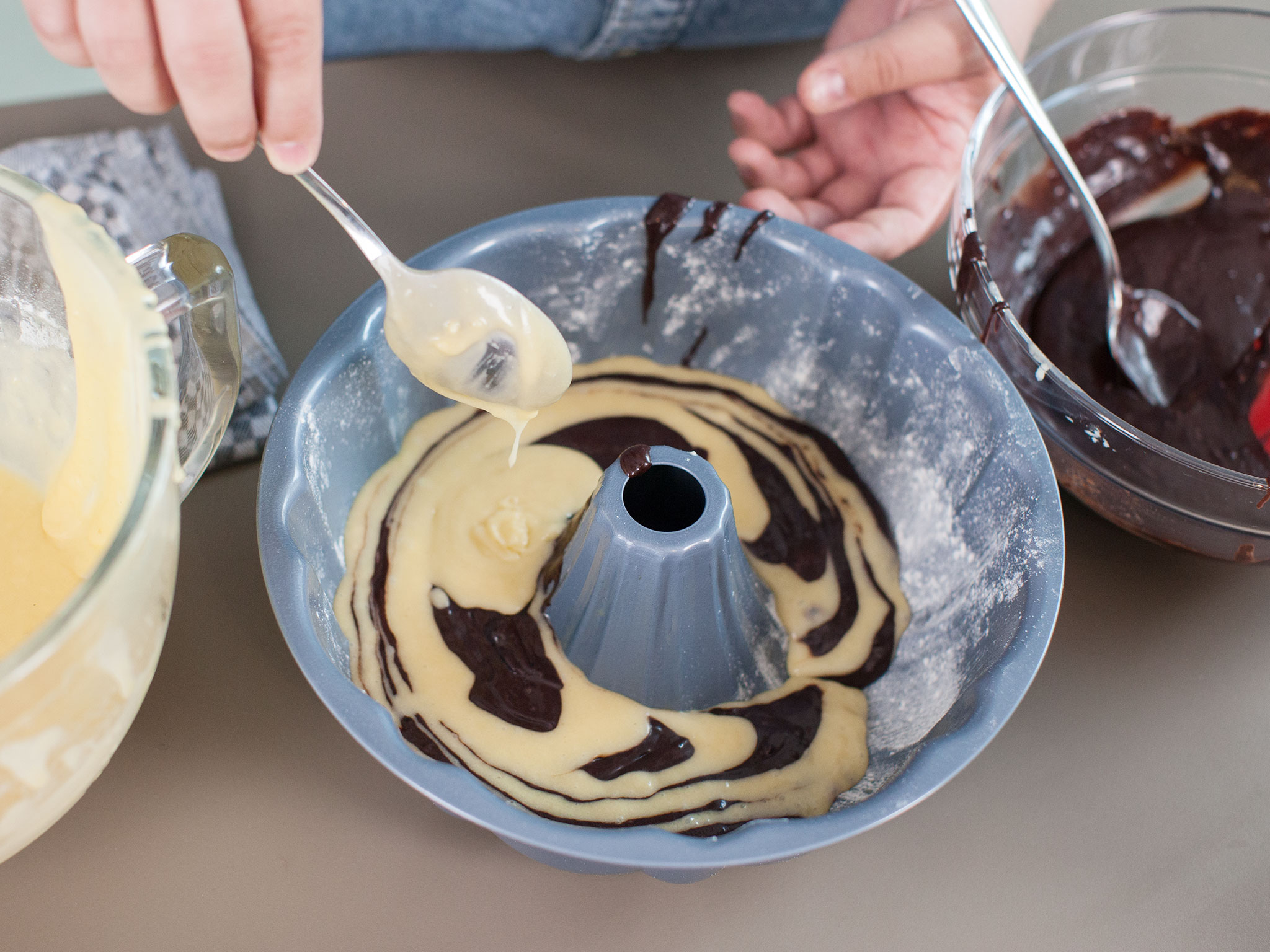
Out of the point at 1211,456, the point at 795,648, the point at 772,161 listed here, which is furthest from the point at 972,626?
the point at 772,161

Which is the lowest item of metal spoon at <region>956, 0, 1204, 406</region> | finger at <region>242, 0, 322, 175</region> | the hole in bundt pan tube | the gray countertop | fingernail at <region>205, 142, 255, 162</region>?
the gray countertop

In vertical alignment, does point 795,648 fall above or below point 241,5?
below

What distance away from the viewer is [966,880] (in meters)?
0.59

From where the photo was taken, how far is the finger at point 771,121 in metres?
0.92

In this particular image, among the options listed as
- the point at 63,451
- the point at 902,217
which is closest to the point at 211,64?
the point at 63,451

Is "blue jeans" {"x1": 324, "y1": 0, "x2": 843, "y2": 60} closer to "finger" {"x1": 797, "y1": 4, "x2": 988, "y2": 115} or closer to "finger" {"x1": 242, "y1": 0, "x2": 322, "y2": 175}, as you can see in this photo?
"finger" {"x1": 797, "y1": 4, "x2": 988, "y2": 115}

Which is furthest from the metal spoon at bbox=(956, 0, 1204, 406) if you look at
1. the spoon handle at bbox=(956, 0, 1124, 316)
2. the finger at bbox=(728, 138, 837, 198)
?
the finger at bbox=(728, 138, 837, 198)

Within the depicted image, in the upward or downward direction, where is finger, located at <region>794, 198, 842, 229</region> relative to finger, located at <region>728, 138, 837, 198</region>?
downward

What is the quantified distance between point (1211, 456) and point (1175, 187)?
0.32m

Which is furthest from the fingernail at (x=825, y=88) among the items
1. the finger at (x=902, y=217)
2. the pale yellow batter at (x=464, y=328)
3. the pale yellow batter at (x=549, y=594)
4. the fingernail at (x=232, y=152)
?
the fingernail at (x=232, y=152)

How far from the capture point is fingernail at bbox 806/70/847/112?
836 millimetres

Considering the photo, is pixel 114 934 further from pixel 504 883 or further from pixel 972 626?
pixel 972 626

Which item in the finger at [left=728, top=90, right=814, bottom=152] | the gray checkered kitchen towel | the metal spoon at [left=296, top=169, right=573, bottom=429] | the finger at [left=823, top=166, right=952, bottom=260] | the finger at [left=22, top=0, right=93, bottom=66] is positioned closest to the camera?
the finger at [left=22, top=0, right=93, bottom=66]

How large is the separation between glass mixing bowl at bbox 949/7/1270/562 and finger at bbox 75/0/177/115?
21.5 inches
